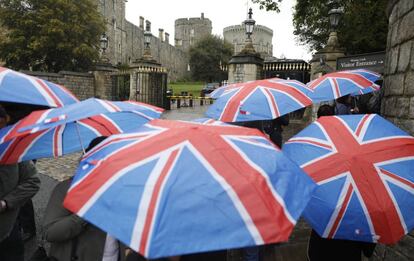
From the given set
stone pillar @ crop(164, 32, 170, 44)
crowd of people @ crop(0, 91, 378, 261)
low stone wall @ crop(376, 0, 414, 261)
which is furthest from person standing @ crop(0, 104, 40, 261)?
stone pillar @ crop(164, 32, 170, 44)

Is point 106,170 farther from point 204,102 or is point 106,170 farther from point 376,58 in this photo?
point 204,102

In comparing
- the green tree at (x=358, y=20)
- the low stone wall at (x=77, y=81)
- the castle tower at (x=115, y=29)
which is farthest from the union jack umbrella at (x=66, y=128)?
the castle tower at (x=115, y=29)

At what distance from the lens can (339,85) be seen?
464cm

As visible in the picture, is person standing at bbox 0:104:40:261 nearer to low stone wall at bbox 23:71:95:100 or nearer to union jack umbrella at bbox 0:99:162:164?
union jack umbrella at bbox 0:99:162:164

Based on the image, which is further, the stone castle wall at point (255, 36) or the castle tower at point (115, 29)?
the stone castle wall at point (255, 36)

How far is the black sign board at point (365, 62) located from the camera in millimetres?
6152

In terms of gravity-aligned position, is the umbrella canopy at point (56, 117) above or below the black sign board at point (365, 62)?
below

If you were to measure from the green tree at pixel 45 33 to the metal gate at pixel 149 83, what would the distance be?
312 inches

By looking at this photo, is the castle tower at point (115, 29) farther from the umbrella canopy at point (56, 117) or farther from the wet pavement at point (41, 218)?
the umbrella canopy at point (56, 117)

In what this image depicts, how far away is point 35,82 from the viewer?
104 inches

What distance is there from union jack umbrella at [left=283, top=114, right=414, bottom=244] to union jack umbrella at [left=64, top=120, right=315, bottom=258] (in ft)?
1.30

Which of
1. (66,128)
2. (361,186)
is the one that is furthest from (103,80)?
(361,186)

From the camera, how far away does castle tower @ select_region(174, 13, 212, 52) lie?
7575cm

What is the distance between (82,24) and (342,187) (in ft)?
81.9
